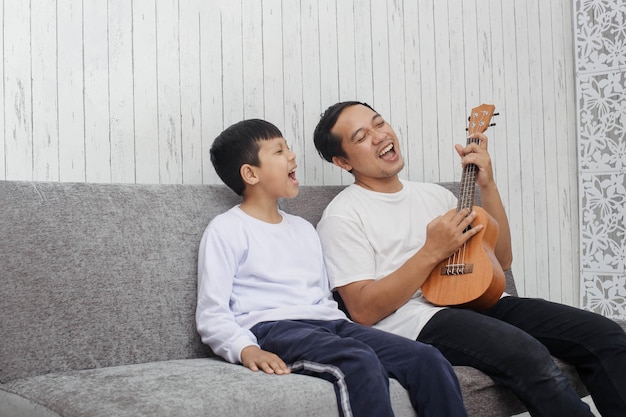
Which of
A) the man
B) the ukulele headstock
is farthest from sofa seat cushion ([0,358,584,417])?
the ukulele headstock

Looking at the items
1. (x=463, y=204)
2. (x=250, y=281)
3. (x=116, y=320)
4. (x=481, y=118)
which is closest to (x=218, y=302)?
(x=250, y=281)

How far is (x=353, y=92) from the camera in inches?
106

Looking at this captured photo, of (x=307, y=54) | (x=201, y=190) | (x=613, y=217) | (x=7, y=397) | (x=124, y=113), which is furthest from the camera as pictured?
(x=613, y=217)

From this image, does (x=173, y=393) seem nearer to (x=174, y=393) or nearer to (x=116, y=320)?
(x=174, y=393)

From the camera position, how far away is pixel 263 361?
1.58m

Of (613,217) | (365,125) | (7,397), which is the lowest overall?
(7,397)

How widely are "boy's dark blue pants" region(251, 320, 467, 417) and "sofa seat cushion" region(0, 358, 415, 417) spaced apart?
0.03 meters

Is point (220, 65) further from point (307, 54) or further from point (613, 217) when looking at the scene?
point (613, 217)

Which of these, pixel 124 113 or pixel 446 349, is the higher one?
pixel 124 113

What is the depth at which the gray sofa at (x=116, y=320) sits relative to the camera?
1373 mm

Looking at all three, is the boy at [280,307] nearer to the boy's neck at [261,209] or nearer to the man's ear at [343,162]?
the boy's neck at [261,209]

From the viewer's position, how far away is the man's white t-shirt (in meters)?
1.95

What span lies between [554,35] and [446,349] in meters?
2.27

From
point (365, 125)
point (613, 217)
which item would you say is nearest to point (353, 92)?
point (365, 125)
